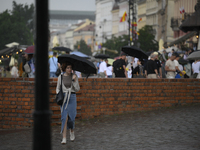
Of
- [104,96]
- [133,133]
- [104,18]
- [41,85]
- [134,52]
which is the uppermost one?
[104,18]

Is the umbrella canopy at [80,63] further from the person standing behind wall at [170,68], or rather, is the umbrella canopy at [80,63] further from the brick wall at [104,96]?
the person standing behind wall at [170,68]

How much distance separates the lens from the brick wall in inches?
485

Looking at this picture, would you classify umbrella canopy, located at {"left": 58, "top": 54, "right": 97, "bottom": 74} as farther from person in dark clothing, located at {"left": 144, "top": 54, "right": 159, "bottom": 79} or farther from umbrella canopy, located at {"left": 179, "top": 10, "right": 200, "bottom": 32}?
umbrella canopy, located at {"left": 179, "top": 10, "right": 200, "bottom": 32}

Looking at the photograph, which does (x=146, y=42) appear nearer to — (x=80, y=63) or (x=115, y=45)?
(x=115, y=45)

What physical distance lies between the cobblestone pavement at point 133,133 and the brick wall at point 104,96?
0.32 metres

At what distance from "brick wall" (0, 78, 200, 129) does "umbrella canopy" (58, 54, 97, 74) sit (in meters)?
1.85

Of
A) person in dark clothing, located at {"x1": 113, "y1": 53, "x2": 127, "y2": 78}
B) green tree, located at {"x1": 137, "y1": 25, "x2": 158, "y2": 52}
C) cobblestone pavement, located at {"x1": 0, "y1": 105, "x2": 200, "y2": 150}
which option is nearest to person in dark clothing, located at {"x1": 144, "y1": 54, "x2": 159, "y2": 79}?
person in dark clothing, located at {"x1": 113, "y1": 53, "x2": 127, "y2": 78}

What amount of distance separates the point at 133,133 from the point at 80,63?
1792 millimetres

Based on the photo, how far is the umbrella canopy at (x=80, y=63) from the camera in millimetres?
10227

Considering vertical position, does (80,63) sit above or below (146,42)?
below

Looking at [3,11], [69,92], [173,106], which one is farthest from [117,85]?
[3,11]

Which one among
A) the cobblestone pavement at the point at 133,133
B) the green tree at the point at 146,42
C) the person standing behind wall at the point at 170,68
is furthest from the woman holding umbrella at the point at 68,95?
the green tree at the point at 146,42

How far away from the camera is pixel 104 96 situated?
13297 millimetres

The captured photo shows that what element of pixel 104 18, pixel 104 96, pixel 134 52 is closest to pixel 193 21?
pixel 134 52
